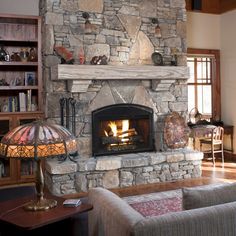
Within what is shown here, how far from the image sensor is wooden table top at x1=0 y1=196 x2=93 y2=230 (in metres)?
1.99

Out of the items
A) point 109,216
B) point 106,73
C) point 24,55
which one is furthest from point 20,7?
point 109,216

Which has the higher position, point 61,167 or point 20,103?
point 20,103

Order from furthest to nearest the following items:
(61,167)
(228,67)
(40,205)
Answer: (228,67) < (61,167) < (40,205)

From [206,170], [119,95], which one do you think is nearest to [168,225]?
[119,95]

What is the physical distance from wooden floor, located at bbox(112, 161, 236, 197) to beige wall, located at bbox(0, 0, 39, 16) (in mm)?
2926

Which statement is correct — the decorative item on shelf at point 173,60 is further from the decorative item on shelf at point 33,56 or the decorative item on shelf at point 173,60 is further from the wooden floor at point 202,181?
the decorative item on shelf at point 33,56

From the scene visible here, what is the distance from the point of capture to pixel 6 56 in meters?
5.06

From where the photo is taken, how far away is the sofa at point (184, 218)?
1.80 metres

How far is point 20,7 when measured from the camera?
17.3 ft

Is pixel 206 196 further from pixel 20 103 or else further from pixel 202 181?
pixel 20 103

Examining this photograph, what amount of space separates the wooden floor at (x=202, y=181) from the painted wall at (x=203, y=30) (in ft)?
8.14

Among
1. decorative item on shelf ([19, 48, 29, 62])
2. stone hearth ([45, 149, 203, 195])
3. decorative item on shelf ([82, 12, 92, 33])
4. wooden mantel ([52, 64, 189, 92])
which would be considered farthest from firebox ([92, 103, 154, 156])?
decorative item on shelf ([19, 48, 29, 62])

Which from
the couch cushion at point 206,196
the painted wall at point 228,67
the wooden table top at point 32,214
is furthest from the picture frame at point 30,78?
the painted wall at point 228,67

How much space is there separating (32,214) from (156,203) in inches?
93.6
